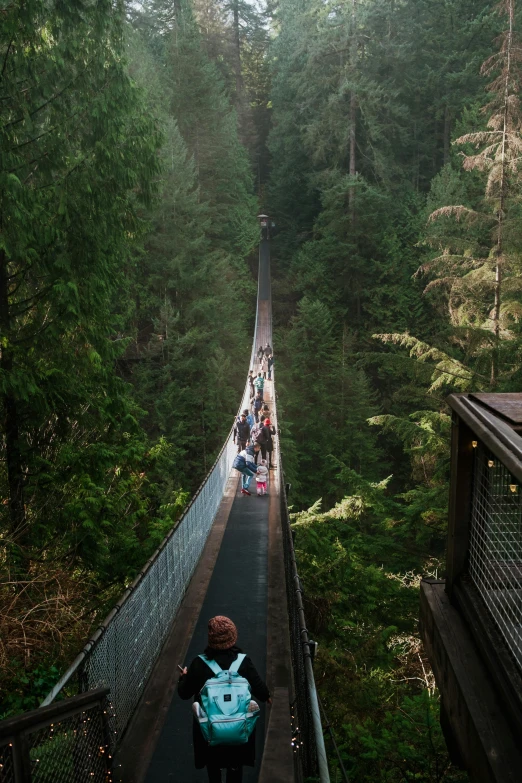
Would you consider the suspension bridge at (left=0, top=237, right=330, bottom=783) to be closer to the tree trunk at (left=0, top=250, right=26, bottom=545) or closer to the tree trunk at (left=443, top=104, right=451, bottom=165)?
the tree trunk at (left=0, top=250, right=26, bottom=545)

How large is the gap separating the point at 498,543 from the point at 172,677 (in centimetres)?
279

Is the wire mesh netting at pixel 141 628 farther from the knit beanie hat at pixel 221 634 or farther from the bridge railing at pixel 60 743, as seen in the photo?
the knit beanie hat at pixel 221 634

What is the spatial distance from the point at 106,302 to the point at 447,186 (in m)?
19.0

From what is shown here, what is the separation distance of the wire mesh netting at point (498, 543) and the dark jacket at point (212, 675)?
43.9 inches

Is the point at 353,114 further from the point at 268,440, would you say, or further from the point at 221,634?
the point at 221,634

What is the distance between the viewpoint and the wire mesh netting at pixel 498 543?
8.78ft

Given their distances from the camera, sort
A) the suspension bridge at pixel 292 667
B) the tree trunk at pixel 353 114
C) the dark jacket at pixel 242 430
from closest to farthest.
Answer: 1. the suspension bridge at pixel 292 667
2. the dark jacket at pixel 242 430
3. the tree trunk at pixel 353 114

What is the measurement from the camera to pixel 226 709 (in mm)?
2793

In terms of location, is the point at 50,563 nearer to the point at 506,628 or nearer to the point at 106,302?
the point at 106,302

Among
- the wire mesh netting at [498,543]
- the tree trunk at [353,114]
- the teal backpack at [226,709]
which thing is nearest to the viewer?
the wire mesh netting at [498,543]

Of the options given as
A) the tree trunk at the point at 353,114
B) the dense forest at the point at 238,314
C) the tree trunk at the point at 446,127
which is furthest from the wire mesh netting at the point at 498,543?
the tree trunk at the point at 446,127

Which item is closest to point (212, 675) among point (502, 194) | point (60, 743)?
point (60, 743)

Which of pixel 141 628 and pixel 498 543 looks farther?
pixel 141 628

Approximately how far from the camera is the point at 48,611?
16.8 ft
